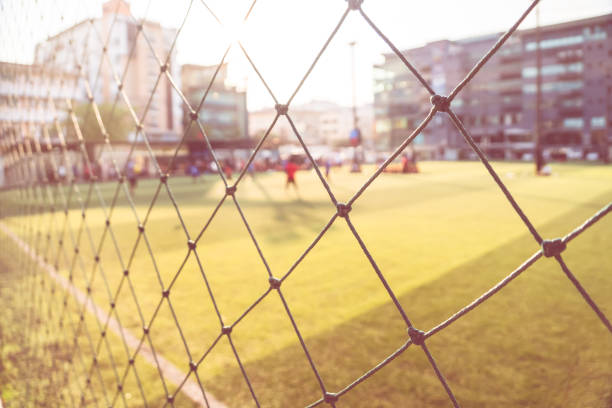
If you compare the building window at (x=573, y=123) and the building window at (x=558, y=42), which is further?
the building window at (x=573, y=123)

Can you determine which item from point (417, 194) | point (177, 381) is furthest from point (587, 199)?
point (177, 381)

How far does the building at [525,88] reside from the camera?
45.8 meters

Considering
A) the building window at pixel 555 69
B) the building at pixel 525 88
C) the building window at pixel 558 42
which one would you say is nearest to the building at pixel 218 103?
the building at pixel 525 88

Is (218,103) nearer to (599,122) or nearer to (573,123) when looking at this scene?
(573,123)

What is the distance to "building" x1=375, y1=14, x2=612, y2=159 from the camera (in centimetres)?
4584

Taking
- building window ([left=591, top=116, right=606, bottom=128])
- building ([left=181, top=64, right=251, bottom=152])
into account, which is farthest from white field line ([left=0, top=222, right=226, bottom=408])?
building window ([left=591, top=116, right=606, bottom=128])

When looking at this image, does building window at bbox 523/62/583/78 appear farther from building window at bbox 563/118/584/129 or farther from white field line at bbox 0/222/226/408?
white field line at bbox 0/222/226/408

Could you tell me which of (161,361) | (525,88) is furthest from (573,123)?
(161,361)

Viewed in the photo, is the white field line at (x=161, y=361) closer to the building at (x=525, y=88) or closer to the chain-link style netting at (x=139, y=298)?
the chain-link style netting at (x=139, y=298)

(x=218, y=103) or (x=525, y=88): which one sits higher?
(x=525, y=88)

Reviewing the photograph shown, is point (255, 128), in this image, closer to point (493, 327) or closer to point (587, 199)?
point (587, 199)

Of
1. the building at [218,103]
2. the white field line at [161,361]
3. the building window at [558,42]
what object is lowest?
the white field line at [161,361]

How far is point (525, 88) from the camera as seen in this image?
49.6 meters

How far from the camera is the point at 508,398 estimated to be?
2.20m
